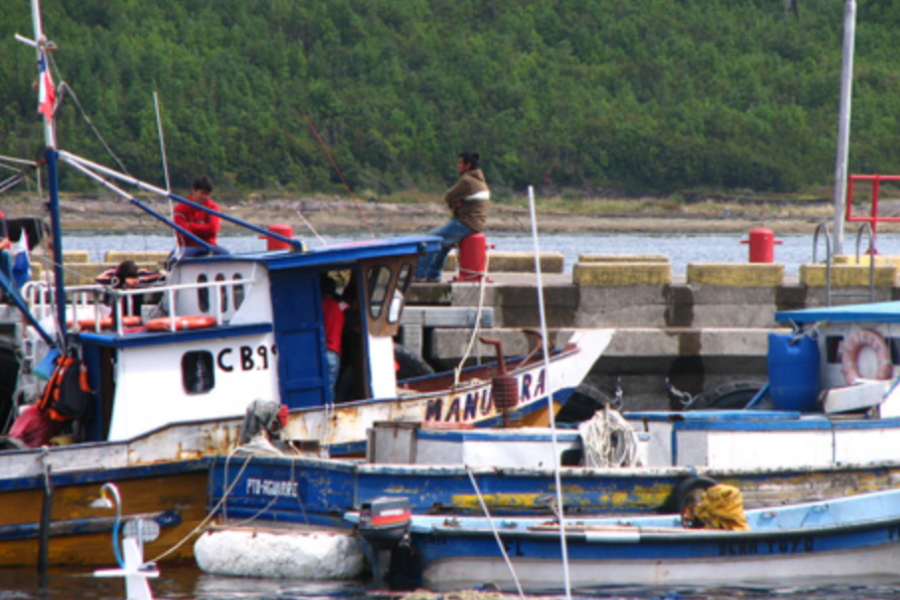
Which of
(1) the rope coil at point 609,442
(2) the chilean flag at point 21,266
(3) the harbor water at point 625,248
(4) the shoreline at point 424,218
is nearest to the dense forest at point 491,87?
(4) the shoreline at point 424,218

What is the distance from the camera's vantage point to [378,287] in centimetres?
1426

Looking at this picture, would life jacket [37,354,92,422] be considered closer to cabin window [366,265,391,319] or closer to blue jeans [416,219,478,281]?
cabin window [366,265,391,319]

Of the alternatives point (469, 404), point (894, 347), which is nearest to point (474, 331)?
point (469, 404)

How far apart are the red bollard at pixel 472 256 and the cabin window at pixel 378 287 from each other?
10.6 feet

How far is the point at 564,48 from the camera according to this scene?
11369 centimetres

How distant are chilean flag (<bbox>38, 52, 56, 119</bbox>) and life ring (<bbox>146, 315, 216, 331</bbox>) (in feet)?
6.85

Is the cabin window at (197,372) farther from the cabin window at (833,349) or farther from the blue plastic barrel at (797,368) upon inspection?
the cabin window at (833,349)

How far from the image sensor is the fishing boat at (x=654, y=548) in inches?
453

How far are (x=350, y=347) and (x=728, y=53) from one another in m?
103

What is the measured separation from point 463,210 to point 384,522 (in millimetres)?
6616

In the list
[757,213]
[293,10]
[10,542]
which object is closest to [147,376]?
[10,542]

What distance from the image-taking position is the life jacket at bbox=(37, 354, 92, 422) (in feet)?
42.3

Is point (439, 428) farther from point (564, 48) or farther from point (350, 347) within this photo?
point (564, 48)

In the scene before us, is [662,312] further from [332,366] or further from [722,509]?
[722,509]
